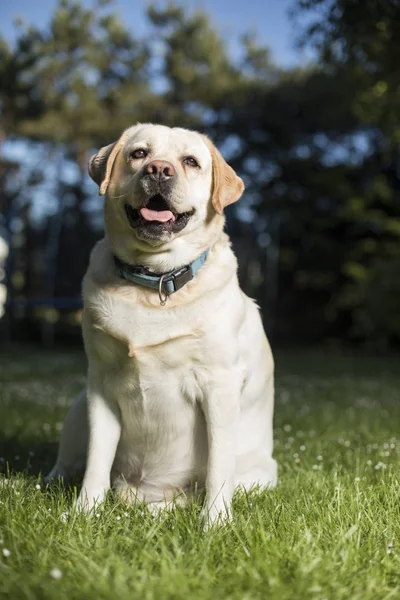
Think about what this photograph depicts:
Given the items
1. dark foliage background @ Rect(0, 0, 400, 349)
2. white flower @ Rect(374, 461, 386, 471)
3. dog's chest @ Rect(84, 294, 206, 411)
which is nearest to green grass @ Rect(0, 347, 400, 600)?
white flower @ Rect(374, 461, 386, 471)

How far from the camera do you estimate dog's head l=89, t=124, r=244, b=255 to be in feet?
9.48

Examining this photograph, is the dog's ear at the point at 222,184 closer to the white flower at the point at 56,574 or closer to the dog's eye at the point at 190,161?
the dog's eye at the point at 190,161

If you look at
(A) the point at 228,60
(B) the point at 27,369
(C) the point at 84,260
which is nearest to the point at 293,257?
(C) the point at 84,260

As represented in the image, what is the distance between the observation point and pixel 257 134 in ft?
80.7

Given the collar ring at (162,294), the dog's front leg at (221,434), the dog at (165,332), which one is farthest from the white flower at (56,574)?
the collar ring at (162,294)

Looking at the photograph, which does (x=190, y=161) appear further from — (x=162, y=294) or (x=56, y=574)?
(x=56, y=574)

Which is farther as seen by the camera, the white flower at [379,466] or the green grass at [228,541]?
the white flower at [379,466]

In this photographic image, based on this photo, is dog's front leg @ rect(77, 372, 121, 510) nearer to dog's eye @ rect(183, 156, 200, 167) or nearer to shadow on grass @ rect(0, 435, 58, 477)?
shadow on grass @ rect(0, 435, 58, 477)

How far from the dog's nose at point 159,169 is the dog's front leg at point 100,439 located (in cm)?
93

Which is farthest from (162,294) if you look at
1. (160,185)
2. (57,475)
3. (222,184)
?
(57,475)

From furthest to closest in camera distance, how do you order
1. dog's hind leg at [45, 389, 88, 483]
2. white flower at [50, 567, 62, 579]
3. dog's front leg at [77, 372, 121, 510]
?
dog's hind leg at [45, 389, 88, 483] → dog's front leg at [77, 372, 121, 510] → white flower at [50, 567, 62, 579]

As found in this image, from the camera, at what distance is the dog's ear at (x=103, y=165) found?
3.04 m

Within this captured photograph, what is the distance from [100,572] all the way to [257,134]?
23.8 meters

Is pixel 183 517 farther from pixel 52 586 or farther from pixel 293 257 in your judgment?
pixel 293 257
